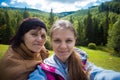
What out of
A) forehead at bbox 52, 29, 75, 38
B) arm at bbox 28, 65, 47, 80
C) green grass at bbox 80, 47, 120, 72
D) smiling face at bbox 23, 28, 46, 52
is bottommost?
green grass at bbox 80, 47, 120, 72

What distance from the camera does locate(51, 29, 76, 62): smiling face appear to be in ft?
8.46

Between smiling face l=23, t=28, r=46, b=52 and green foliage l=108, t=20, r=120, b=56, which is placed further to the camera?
green foliage l=108, t=20, r=120, b=56

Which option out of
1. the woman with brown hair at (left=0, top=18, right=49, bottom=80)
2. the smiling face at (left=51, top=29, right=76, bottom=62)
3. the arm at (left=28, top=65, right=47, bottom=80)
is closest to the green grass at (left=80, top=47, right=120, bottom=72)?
the woman with brown hair at (left=0, top=18, right=49, bottom=80)

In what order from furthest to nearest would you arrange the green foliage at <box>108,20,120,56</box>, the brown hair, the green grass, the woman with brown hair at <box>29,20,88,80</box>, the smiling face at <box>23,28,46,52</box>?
the green foliage at <box>108,20,120,56</box>, the green grass, the smiling face at <box>23,28,46,52</box>, the brown hair, the woman with brown hair at <box>29,20,88,80</box>

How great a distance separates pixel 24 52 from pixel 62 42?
32.9 inches

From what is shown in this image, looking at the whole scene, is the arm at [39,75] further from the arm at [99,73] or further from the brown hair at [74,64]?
the arm at [99,73]

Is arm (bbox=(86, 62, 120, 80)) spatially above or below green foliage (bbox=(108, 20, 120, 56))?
above

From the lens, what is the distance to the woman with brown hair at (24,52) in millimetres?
3059

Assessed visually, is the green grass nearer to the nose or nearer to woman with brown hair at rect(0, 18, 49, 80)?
woman with brown hair at rect(0, 18, 49, 80)

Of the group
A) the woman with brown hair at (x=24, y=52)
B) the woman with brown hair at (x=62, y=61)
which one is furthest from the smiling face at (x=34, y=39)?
the woman with brown hair at (x=62, y=61)

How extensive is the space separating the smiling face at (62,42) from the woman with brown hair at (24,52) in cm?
51

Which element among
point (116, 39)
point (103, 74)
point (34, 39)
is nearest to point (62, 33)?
point (103, 74)

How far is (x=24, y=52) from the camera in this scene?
323 cm

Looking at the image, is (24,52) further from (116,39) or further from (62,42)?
(116,39)
